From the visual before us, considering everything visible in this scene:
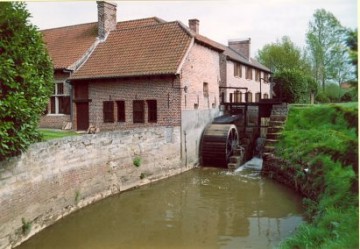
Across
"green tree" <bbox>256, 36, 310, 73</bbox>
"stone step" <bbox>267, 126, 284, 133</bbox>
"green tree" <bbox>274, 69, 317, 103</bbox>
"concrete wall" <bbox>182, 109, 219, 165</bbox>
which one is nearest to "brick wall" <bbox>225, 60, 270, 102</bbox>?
"green tree" <bbox>274, 69, 317, 103</bbox>

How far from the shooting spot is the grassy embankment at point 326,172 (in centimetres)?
427

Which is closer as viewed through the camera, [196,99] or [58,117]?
[196,99]

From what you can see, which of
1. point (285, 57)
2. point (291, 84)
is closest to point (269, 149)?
point (291, 84)

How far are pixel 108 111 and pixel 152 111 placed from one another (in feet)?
7.84

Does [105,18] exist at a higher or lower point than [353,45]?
higher

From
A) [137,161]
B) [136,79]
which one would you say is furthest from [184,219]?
[136,79]

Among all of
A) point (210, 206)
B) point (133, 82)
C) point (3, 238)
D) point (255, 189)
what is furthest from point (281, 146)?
point (3, 238)

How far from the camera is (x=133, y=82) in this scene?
16562 millimetres

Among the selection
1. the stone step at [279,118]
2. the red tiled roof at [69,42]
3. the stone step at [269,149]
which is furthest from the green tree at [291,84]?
the red tiled roof at [69,42]

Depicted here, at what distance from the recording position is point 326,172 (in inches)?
392

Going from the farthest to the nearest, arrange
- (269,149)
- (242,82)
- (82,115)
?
(242,82) < (82,115) < (269,149)

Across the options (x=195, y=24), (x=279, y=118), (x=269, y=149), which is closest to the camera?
(x=269, y=149)

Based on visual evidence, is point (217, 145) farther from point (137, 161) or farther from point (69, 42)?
point (69, 42)

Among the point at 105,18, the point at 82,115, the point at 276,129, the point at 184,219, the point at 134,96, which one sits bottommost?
the point at 184,219
